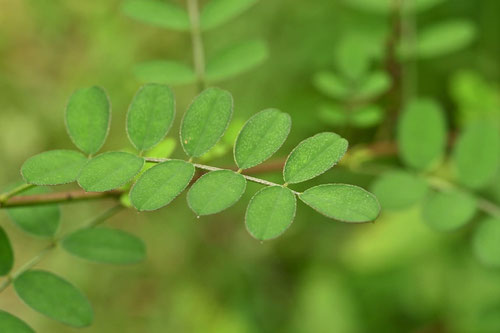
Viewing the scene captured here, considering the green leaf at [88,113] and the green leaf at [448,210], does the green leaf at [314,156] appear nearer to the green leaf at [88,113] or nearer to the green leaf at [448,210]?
the green leaf at [88,113]

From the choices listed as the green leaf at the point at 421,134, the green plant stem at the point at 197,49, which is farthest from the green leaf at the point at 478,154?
the green plant stem at the point at 197,49

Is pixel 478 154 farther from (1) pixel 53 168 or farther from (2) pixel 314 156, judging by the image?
(1) pixel 53 168

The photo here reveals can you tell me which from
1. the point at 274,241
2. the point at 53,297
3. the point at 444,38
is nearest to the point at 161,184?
the point at 53,297

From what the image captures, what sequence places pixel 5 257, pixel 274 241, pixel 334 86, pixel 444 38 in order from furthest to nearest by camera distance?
1. pixel 274 241
2. pixel 444 38
3. pixel 334 86
4. pixel 5 257

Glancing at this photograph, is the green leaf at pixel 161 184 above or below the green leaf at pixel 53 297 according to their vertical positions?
above

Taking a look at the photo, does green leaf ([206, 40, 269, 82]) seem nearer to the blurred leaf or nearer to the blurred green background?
the blurred leaf
